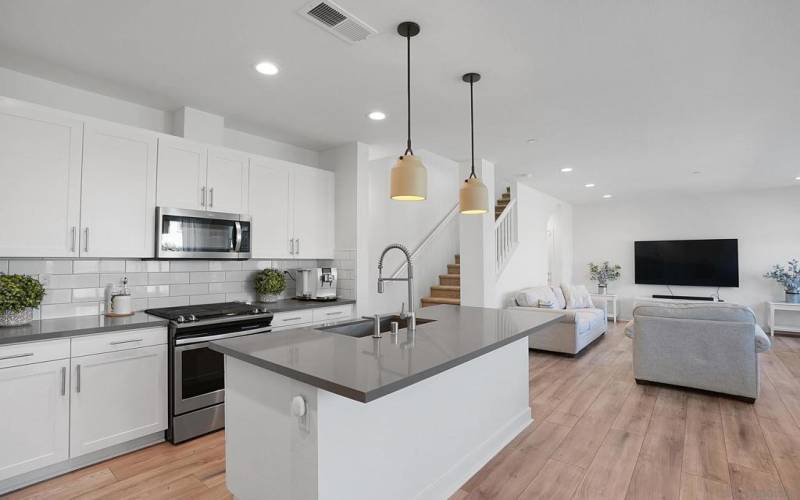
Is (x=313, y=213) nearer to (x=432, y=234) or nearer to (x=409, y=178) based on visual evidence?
(x=409, y=178)

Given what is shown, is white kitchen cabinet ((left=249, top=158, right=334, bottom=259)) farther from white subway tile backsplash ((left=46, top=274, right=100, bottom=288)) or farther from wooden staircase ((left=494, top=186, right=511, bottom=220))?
wooden staircase ((left=494, top=186, right=511, bottom=220))

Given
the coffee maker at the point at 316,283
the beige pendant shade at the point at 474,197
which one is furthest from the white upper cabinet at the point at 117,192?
the beige pendant shade at the point at 474,197

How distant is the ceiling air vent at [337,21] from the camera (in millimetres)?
2039

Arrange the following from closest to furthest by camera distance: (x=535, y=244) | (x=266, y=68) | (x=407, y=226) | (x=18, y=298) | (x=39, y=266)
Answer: (x=18, y=298)
(x=266, y=68)
(x=39, y=266)
(x=407, y=226)
(x=535, y=244)

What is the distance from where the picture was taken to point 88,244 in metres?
2.73

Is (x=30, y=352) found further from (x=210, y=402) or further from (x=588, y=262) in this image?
(x=588, y=262)

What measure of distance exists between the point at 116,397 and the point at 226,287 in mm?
1325

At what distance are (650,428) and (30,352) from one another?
4.09m

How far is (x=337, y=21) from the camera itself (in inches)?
84.5

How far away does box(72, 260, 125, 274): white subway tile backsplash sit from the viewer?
293 centimetres

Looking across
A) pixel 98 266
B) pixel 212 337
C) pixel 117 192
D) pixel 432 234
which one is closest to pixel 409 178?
pixel 212 337

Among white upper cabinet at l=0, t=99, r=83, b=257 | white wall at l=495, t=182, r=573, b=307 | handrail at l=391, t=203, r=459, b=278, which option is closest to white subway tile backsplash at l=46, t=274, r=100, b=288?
white upper cabinet at l=0, t=99, r=83, b=257

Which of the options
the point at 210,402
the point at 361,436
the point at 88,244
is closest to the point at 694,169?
the point at 361,436

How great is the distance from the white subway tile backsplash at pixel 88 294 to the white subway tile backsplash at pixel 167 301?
0.32 meters
